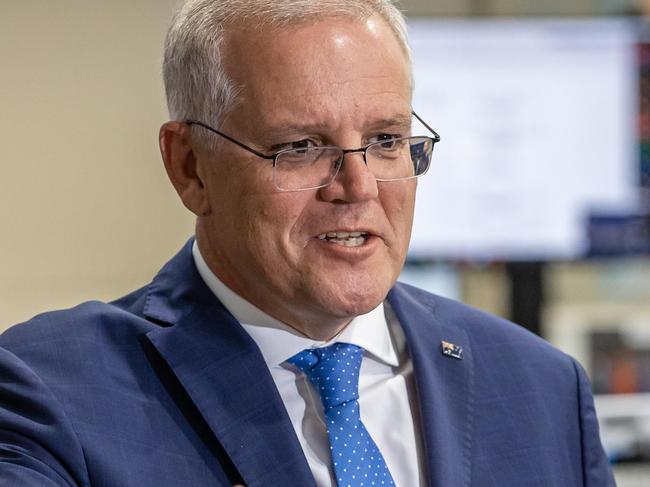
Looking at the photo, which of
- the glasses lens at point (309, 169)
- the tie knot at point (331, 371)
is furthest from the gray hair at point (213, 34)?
the tie knot at point (331, 371)

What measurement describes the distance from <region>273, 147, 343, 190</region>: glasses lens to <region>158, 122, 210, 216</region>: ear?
0.16 metres

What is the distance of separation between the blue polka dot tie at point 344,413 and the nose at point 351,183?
0.77 ft

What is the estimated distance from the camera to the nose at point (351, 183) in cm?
146

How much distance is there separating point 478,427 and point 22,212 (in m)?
2.17

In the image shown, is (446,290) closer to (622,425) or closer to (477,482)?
(622,425)

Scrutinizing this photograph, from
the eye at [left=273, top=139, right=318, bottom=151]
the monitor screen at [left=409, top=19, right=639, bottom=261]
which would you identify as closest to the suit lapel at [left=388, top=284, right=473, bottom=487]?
the eye at [left=273, top=139, right=318, bottom=151]

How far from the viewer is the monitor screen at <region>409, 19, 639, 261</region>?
338 centimetres

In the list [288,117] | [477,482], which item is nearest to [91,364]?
[288,117]

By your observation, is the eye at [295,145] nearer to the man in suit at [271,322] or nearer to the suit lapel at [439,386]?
the man in suit at [271,322]

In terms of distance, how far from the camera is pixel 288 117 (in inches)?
57.4

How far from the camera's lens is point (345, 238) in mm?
1491

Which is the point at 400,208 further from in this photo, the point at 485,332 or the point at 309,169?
the point at 485,332

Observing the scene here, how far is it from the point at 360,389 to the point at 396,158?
34 centimetres

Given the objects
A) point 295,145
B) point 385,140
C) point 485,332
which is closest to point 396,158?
point 385,140
